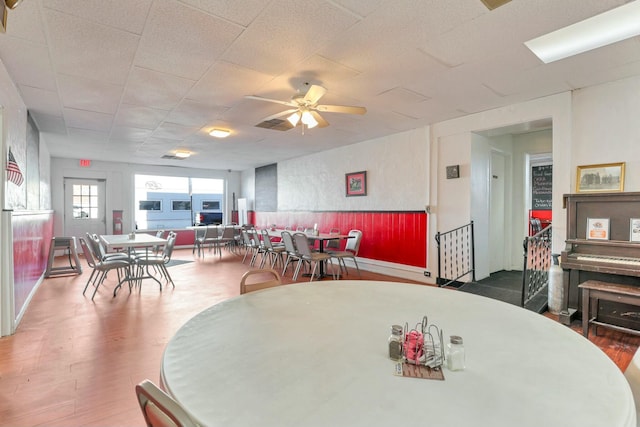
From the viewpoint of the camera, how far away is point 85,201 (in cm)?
895

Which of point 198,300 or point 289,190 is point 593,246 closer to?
point 198,300

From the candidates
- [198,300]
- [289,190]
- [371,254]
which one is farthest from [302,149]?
[198,300]

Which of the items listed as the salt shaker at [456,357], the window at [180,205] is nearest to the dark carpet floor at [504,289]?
the salt shaker at [456,357]

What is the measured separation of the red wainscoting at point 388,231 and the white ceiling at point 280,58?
177 centimetres

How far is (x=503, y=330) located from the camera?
126 centimetres

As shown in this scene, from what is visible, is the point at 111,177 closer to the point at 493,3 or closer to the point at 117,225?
the point at 117,225

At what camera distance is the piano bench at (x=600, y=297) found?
2.76m

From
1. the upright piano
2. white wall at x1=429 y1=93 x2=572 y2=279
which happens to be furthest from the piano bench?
white wall at x1=429 y1=93 x2=572 y2=279

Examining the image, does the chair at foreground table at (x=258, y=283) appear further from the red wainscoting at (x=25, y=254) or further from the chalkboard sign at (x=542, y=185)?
the chalkboard sign at (x=542, y=185)

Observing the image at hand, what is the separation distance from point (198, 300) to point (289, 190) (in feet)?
16.0

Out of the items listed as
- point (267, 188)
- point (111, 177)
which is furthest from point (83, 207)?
point (267, 188)

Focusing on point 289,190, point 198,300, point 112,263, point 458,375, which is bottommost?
point 198,300

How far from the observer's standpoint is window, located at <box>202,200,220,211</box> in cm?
1160

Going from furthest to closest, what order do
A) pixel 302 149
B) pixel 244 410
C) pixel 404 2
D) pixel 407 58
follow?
pixel 302 149, pixel 407 58, pixel 404 2, pixel 244 410
